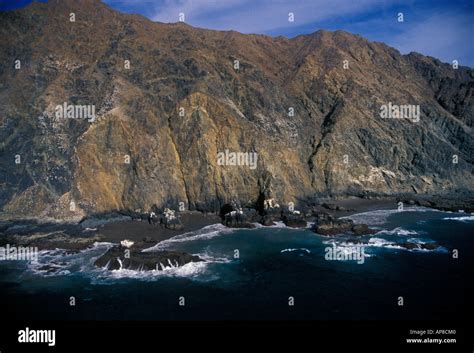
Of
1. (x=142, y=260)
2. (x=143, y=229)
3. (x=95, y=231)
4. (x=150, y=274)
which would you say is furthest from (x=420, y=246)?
A: (x=95, y=231)

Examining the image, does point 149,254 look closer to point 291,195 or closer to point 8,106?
point 291,195

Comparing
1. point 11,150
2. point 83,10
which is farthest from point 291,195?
point 83,10

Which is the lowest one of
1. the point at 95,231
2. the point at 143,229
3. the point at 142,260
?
the point at 142,260

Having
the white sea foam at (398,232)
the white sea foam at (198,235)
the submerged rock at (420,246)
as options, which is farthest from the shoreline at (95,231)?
the submerged rock at (420,246)

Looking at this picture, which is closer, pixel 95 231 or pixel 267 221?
pixel 95 231

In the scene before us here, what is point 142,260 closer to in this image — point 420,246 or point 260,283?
point 260,283

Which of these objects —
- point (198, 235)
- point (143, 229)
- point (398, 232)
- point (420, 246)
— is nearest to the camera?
point (420, 246)

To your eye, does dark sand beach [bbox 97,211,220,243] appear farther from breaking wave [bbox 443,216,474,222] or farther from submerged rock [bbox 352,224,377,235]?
breaking wave [bbox 443,216,474,222]
